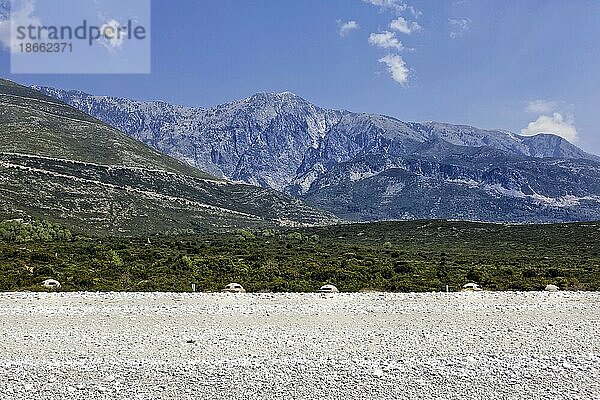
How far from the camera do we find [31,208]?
11206 centimetres

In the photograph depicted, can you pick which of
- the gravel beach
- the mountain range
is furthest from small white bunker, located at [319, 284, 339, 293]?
the mountain range

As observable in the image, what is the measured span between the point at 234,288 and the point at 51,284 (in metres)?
8.84

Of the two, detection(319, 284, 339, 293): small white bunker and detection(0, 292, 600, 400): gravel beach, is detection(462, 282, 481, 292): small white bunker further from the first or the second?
detection(319, 284, 339, 293): small white bunker

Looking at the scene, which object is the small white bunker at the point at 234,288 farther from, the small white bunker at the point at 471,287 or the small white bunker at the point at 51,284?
the small white bunker at the point at 471,287

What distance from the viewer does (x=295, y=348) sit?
45.3 ft

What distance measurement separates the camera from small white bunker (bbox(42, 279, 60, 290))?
2326 centimetres

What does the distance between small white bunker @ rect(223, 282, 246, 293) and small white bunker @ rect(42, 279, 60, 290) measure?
8.03m

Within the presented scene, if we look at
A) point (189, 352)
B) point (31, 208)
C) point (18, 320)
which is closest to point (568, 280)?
point (189, 352)

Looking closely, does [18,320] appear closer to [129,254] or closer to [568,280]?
[129,254]

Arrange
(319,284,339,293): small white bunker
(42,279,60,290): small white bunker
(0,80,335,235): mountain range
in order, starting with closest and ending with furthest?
1. (42,279,60,290): small white bunker
2. (319,284,339,293): small white bunker
3. (0,80,335,235): mountain range

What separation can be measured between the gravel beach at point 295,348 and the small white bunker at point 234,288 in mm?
3022

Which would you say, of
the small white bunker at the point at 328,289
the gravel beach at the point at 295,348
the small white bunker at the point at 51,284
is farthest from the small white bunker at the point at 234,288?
the small white bunker at the point at 51,284

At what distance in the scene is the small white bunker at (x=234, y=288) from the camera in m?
23.3

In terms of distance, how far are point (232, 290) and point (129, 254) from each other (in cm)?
1771
